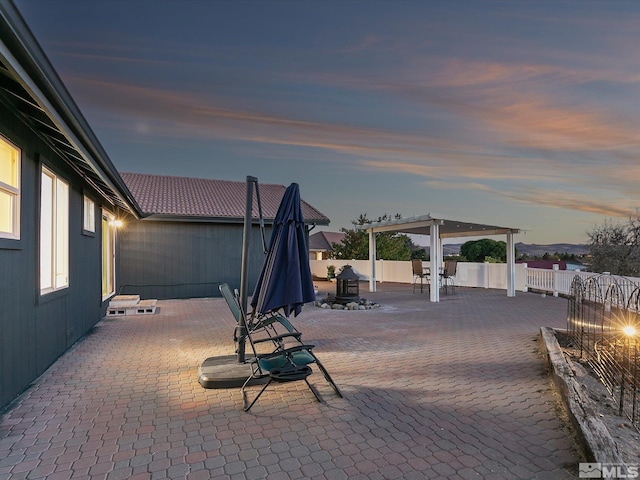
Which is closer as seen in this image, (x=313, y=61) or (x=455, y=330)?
(x=455, y=330)

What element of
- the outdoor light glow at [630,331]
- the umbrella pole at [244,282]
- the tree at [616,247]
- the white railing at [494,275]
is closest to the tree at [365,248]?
the white railing at [494,275]

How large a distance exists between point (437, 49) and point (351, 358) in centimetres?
734

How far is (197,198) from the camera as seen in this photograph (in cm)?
1401

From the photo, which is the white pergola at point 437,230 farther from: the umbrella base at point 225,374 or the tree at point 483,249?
the umbrella base at point 225,374

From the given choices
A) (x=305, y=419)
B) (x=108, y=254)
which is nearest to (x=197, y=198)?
(x=108, y=254)

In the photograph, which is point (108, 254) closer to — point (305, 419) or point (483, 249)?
point (305, 419)

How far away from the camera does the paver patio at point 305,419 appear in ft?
7.88

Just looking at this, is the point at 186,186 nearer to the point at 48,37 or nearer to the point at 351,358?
the point at 48,37

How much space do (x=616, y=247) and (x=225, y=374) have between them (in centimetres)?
1770

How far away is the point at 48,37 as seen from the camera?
7766mm

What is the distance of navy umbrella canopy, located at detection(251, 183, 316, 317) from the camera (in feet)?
12.8

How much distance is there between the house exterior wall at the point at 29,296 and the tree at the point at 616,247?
1813 centimetres

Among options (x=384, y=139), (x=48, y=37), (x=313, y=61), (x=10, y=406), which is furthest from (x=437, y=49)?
(x=10, y=406)

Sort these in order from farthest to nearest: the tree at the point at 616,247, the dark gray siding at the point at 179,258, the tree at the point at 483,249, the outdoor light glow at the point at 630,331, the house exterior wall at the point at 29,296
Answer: the tree at the point at 483,249
the tree at the point at 616,247
the dark gray siding at the point at 179,258
the house exterior wall at the point at 29,296
the outdoor light glow at the point at 630,331
